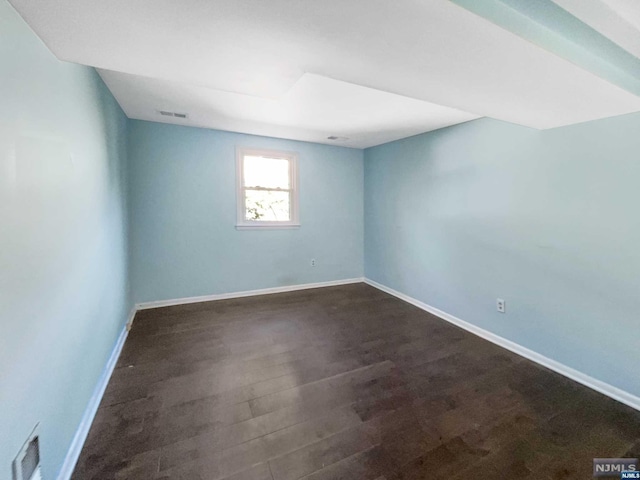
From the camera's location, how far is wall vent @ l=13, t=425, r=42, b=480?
0.98 meters

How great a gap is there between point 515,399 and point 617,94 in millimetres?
2024

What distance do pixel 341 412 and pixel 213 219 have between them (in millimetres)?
3002

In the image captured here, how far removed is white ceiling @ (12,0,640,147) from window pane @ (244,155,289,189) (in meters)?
1.88

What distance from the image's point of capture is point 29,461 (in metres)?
1.05

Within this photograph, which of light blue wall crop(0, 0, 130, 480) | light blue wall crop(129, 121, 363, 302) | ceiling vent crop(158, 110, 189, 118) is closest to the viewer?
light blue wall crop(0, 0, 130, 480)

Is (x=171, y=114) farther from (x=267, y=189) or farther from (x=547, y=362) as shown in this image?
(x=547, y=362)

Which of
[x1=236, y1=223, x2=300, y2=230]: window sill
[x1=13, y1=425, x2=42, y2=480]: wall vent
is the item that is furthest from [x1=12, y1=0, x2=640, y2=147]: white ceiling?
[x1=236, y1=223, x2=300, y2=230]: window sill

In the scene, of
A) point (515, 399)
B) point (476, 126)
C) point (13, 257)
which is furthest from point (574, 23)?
point (13, 257)

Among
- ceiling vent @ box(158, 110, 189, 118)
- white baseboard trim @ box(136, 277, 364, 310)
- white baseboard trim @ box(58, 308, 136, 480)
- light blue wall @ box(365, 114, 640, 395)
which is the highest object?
ceiling vent @ box(158, 110, 189, 118)

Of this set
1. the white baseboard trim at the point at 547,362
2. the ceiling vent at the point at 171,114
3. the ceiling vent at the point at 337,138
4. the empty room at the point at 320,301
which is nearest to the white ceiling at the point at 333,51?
the empty room at the point at 320,301

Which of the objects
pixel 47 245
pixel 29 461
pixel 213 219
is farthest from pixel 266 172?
pixel 29 461

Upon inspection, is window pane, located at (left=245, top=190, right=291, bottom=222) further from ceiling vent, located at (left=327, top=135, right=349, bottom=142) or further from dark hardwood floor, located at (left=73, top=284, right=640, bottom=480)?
dark hardwood floor, located at (left=73, top=284, right=640, bottom=480)

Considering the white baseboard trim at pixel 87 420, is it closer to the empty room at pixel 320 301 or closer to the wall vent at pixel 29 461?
the empty room at pixel 320 301

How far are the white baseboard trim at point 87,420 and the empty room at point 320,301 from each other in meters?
0.02
